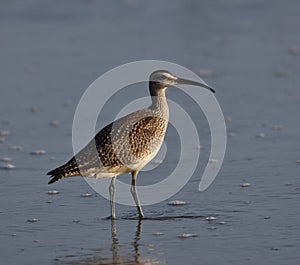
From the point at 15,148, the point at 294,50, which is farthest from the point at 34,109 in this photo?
the point at 294,50

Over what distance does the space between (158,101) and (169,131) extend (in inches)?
91.6

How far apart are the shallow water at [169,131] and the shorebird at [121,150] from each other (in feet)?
1.27

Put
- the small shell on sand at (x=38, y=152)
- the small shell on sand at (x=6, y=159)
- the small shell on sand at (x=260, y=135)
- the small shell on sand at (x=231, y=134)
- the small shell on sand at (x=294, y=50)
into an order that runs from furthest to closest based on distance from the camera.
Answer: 1. the small shell on sand at (x=294, y=50)
2. the small shell on sand at (x=231, y=134)
3. the small shell on sand at (x=260, y=135)
4. the small shell on sand at (x=38, y=152)
5. the small shell on sand at (x=6, y=159)

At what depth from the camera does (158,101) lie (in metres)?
8.72

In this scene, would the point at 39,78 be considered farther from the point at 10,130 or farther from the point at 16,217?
the point at 16,217

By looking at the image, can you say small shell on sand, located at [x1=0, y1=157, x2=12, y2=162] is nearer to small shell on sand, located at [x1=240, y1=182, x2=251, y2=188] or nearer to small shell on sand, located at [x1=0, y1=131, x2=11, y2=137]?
small shell on sand, located at [x1=0, y1=131, x2=11, y2=137]

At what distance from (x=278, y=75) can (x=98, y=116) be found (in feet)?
10.2

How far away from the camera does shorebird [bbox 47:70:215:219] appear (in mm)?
8164

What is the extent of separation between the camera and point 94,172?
823cm

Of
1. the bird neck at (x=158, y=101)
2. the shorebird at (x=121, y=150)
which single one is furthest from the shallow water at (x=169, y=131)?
the bird neck at (x=158, y=101)

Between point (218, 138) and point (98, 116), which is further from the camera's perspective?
point (98, 116)

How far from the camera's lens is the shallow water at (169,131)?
738 centimetres

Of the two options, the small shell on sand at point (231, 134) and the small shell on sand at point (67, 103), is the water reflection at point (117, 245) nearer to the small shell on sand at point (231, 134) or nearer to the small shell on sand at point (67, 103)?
the small shell on sand at point (231, 134)

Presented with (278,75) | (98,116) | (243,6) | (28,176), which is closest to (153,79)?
(28,176)
